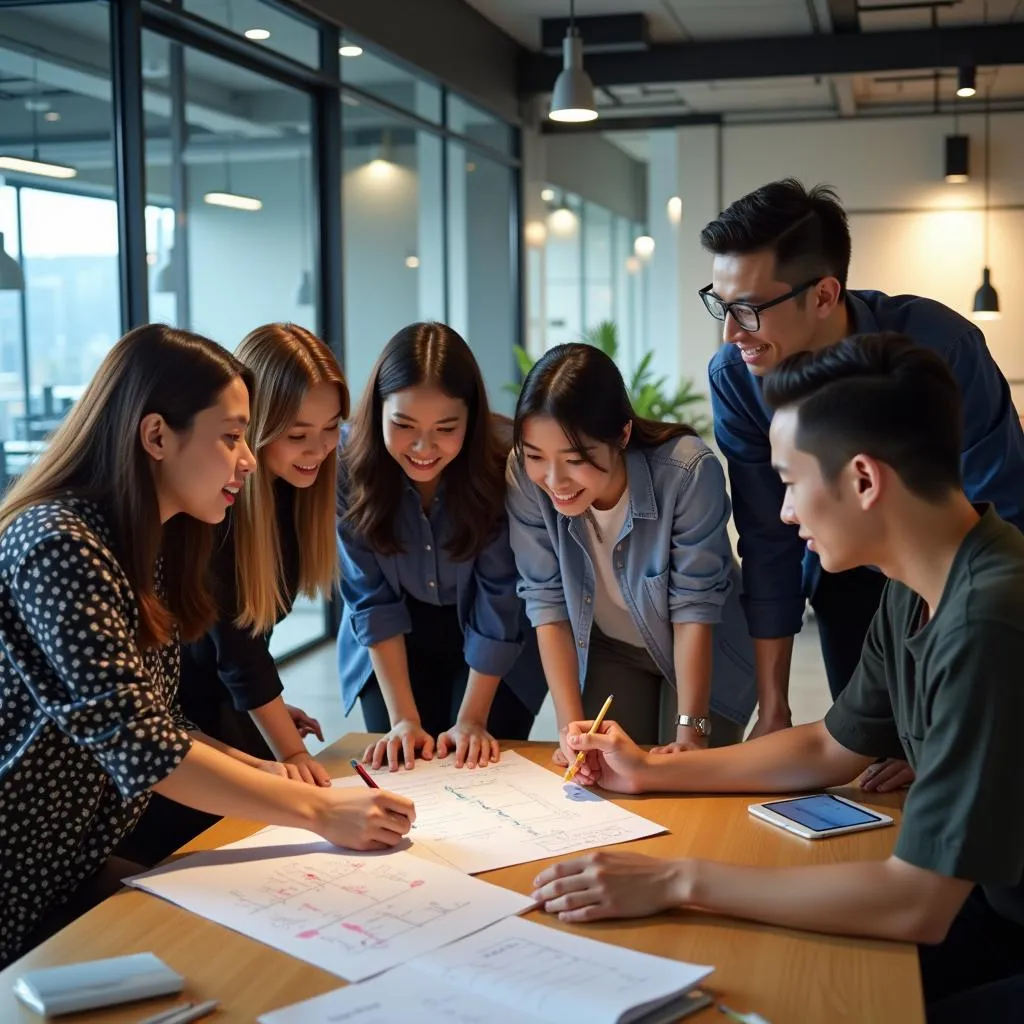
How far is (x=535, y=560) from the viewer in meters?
2.42

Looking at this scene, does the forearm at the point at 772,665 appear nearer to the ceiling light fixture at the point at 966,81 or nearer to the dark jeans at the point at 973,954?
the dark jeans at the point at 973,954

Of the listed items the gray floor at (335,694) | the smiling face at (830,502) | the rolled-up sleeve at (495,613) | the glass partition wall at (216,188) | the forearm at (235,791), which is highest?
the glass partition wall at (216,188)

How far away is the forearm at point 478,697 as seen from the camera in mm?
2318

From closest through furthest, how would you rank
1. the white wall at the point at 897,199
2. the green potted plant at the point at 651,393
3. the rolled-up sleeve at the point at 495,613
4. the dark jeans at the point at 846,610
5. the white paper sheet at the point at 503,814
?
the white paper sheet at the point at 503,814 < the rolled-up sleeve at the point at 495,613 < the dark jeans at the point at 846,610 < the green potted plant at the point at 651,393 < the white wall at the point at 897,199

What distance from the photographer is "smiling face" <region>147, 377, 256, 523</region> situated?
1779 mm

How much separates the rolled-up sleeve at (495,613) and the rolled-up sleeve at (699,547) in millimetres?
315

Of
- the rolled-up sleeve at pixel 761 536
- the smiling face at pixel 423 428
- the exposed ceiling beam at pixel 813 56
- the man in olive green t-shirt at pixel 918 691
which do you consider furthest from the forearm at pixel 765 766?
the exposed ceiling beam at pixel 813 56

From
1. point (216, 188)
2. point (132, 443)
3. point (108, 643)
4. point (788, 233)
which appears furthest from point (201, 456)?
point (216, 188)

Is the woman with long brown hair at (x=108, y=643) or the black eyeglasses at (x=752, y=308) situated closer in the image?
the woman with long brown hair at (x=108, y=643)

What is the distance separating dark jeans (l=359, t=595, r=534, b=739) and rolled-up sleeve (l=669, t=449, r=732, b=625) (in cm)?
45

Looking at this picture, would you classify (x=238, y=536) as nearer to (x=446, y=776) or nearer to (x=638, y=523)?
(x=446, y=776)

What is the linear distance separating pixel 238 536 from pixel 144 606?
506 millimetres

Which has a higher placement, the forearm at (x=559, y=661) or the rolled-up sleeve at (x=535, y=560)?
the rolled-up sleeve at (x=535, y=560)

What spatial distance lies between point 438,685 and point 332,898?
1171 millimetres
